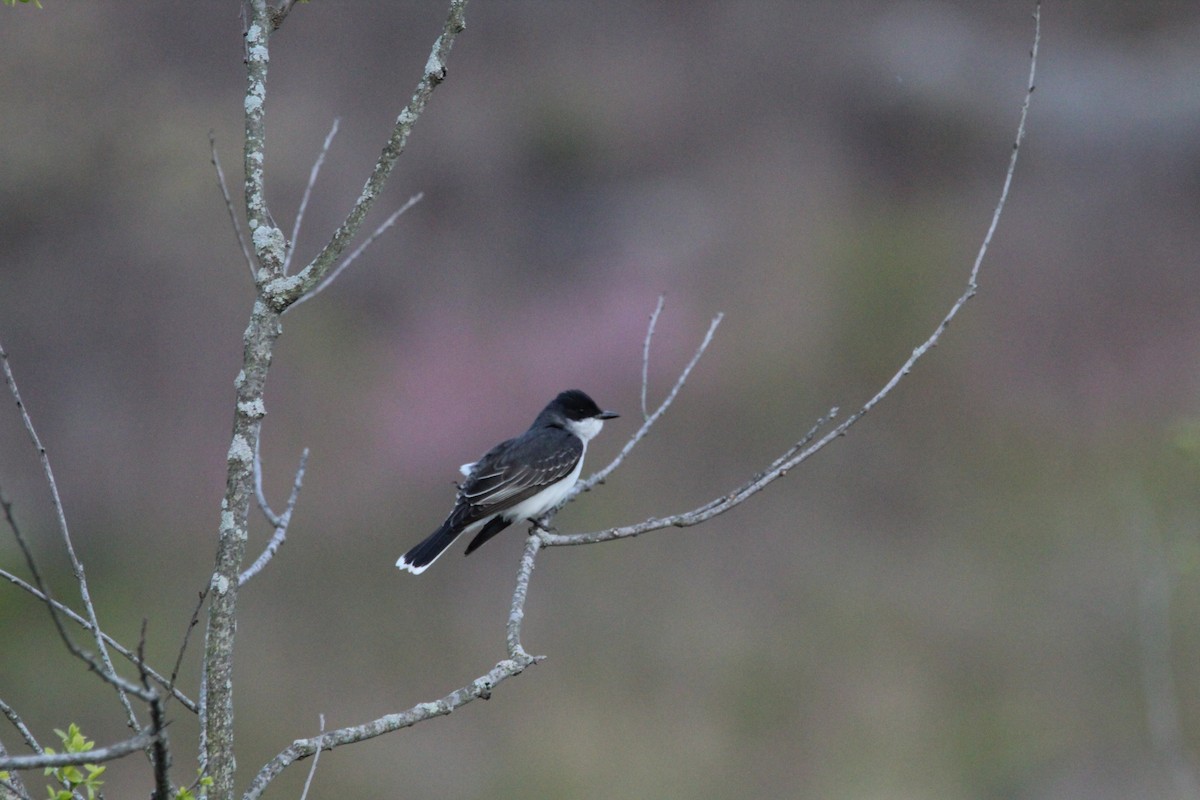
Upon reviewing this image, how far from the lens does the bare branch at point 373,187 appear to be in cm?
340

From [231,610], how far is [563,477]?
4232 millimetres

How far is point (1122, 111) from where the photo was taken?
20281 millimetres

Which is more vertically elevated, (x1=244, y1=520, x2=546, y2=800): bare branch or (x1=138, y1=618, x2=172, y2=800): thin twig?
(x1=138, y1=618, x2=172, y2=800): thin twig

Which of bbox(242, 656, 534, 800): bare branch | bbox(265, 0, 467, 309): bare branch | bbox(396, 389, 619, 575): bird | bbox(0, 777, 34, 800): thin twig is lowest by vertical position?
bbox(242, 656, 534, 800): bare branch

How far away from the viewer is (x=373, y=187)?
351 centimetres

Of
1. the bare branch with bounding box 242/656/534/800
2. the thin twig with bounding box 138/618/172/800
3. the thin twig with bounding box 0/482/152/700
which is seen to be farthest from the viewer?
the bare branch with bounding box 242/656/534/800

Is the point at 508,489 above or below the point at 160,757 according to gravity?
above

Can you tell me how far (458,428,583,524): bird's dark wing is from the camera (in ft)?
23.3

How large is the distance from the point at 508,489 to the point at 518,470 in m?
0.21

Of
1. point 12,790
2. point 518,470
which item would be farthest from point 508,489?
point 12,790

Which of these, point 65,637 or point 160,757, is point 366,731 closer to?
point 160,757

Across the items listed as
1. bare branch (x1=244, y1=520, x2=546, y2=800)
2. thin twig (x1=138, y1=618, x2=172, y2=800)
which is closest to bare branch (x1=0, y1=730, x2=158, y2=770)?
thin twig (x1=138, y1=618, x2=172, y2=800)

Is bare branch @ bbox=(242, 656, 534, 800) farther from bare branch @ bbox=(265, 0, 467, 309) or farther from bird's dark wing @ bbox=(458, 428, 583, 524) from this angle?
bird's dark wing @ bbox=(458, 428, 583, 524)

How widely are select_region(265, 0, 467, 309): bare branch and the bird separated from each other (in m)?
3.37
